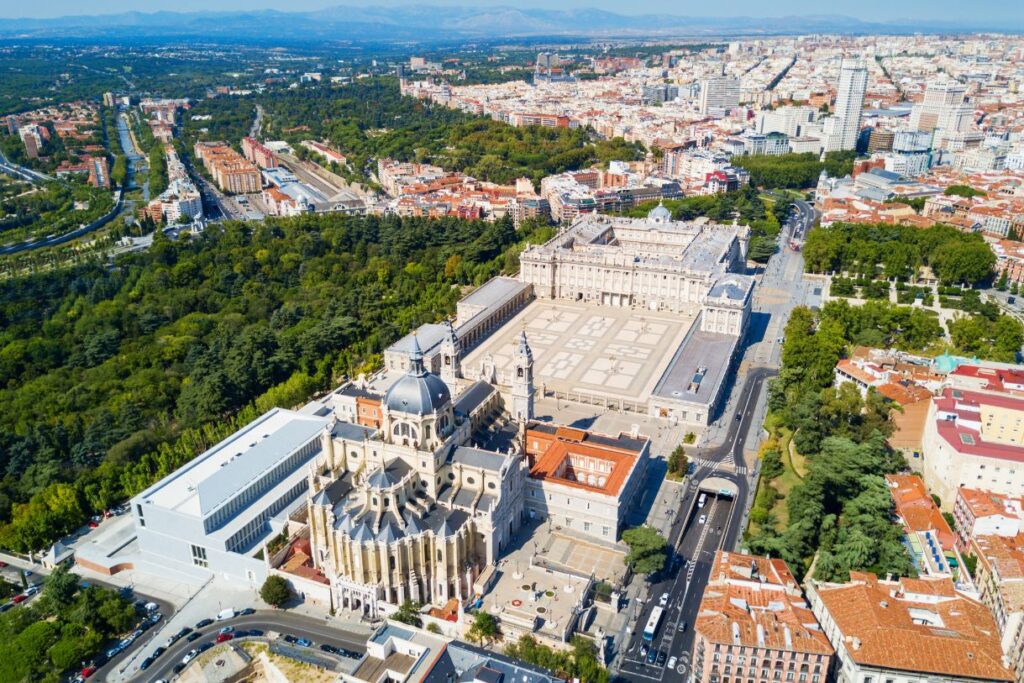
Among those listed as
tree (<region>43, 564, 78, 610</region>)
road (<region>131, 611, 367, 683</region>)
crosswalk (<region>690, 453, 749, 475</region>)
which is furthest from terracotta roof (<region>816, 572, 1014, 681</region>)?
tree (<region>43, 564, 78, 610</region>)

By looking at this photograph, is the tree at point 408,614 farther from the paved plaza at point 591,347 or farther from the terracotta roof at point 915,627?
the paved plaza at point 591,347

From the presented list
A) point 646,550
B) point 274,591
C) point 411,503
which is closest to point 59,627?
point 274,591

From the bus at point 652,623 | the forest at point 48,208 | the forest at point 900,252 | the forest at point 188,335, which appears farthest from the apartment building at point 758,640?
the forest at point 48,208

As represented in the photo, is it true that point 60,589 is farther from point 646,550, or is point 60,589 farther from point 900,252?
point 900,252

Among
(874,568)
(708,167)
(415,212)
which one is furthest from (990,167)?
(874,568)

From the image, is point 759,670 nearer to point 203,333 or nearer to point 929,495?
point 929,495

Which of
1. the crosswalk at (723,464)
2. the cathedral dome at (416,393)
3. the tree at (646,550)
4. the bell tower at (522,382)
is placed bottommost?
the crosswalk at (723,464)
